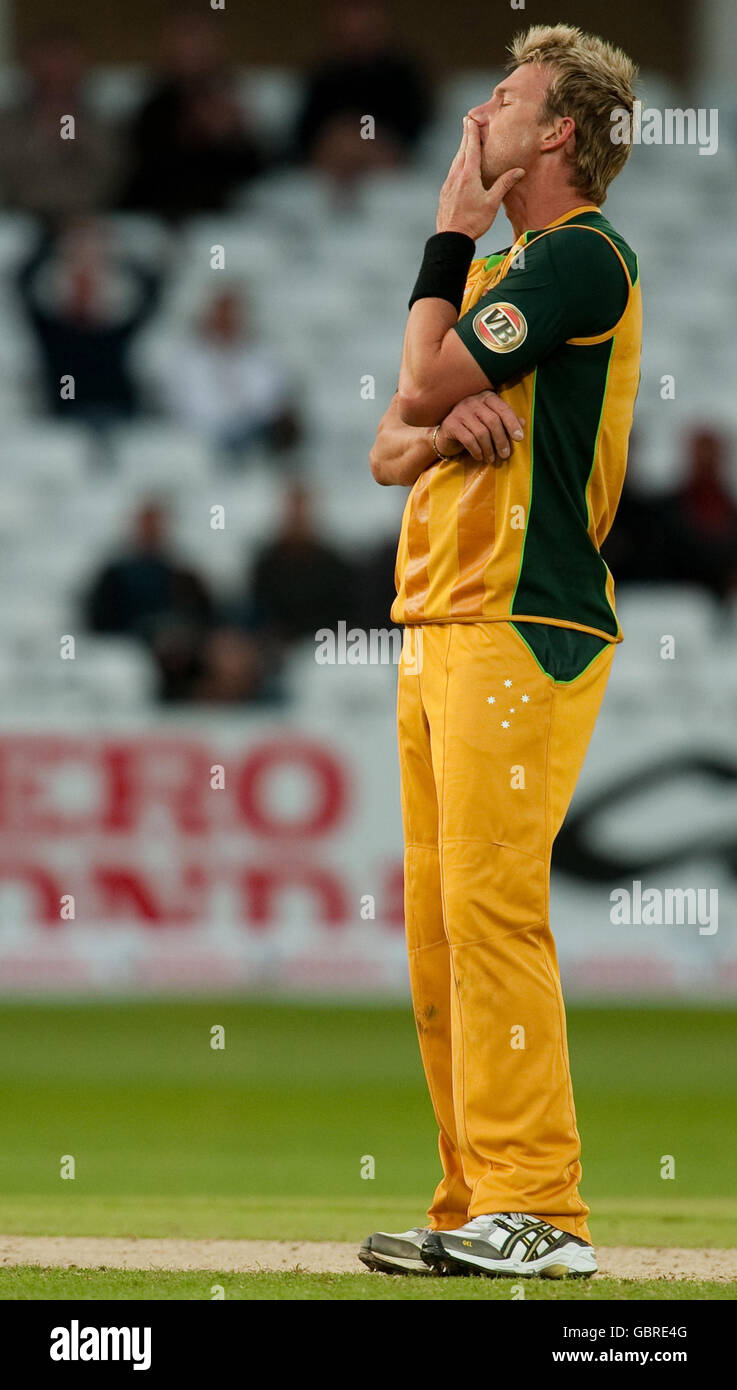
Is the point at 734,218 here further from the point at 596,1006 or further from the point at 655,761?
the point at 596,1006

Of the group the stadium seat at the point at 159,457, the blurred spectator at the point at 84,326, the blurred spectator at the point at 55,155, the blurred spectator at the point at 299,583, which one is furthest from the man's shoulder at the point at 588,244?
the blurred spectator at the point at 55,155

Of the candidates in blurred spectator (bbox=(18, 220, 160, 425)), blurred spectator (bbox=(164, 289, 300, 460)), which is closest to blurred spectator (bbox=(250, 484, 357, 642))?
blurred spectator (bbox=(164, 289, 300, 460))

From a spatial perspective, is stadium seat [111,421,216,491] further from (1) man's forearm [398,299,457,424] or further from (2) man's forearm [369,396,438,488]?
(1) man's forearm [398,299,457,424]

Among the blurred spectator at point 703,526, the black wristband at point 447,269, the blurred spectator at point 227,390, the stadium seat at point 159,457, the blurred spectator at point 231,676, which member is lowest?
the black wristband at point 447,269

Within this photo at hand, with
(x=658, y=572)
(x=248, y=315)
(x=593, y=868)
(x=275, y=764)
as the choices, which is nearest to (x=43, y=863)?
(x=275, y=764)

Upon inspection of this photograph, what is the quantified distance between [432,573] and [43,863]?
239 inches

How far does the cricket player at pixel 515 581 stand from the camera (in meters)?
3.73

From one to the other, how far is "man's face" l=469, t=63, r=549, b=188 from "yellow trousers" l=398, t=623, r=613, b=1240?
935mm

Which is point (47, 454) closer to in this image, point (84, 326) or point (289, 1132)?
point (84, 326)

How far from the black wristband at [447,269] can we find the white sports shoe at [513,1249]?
179 cm

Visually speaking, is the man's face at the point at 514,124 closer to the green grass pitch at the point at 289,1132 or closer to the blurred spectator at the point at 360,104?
the green grass pitch at the point at 289,1132

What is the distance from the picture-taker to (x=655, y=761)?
9719 millimetres

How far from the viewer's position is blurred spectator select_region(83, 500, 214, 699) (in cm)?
1111

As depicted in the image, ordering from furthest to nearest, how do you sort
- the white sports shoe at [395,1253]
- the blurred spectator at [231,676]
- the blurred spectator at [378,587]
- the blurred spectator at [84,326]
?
the blurred spectator at [84,326]
the blurred spectator at [378,587]
the blurred spectator at [231,676]
the white sports shoe at [395,1253]
